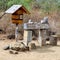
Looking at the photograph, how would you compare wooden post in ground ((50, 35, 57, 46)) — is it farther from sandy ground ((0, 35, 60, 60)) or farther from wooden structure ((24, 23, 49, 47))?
sandy ground ((0, 35, 60, 60))

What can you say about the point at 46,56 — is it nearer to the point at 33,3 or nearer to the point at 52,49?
the point at 52,49

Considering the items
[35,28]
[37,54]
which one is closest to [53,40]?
[35,28]

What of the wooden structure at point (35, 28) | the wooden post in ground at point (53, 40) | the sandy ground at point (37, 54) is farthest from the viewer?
the wooden post in ground at point (53, 40)

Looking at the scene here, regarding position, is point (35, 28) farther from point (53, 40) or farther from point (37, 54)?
point (37, 54)

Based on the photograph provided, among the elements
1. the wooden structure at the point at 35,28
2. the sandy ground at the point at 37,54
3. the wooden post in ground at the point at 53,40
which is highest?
the wooden structure at the point at 35,28

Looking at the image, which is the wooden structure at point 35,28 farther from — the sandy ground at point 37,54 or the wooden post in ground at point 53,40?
the sandy ground at point 37,54

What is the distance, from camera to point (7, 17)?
15.6 metres

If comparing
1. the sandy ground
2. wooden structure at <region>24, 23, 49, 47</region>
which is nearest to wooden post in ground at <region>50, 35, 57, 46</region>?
wooden structure at <region>24, 23, 49, 47</region>

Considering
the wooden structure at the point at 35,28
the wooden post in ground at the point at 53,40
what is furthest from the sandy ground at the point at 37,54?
the wooden post in ground at the point at 53,40

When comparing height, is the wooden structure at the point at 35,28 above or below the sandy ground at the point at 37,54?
above

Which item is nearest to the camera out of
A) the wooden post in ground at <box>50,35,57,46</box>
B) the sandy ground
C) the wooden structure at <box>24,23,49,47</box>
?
the sandy ground

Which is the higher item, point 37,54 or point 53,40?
point 53,40

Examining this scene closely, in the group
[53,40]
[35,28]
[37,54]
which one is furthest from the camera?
[53,40]

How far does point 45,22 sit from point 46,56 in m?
2.67
